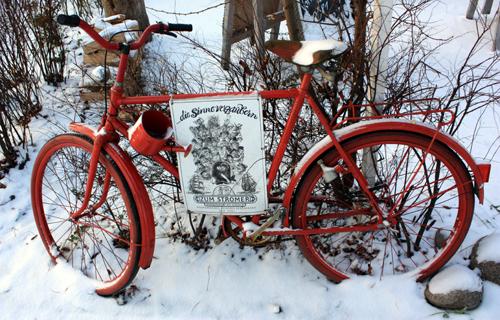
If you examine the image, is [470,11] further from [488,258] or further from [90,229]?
[90,229]

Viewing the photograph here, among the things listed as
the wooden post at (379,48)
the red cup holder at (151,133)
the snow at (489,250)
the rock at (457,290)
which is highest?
the wooden post at (379,48)

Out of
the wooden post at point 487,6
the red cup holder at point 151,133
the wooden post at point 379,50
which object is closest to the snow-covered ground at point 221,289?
the wooden post at point 379,50

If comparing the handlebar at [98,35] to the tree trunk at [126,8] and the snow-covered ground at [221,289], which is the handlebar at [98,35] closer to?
the snow-covered ground at [221,289]

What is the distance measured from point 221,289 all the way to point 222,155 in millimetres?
925

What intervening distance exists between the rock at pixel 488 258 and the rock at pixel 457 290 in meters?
0.10

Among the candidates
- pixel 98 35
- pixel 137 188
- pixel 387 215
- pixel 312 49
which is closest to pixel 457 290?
pixel 387 215

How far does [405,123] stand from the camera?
1.55m

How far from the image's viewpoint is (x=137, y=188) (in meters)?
1.74

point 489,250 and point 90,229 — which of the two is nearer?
point 489,250

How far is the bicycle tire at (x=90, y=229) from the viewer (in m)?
1.81

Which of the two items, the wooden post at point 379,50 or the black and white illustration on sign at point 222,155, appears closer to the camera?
the black and white illustration on sign at point 222,155

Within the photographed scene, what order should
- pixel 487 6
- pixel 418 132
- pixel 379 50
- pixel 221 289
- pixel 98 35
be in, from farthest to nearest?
pixel 487 6
pixel 221 289
pixel 379 50
pixel 418 132
pixel 98 35

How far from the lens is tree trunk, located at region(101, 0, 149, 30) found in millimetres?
4500

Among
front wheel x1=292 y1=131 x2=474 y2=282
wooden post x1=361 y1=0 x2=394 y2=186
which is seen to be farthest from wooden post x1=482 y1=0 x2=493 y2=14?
wooden post x1=361 y1=0 x2=394 y2=186
